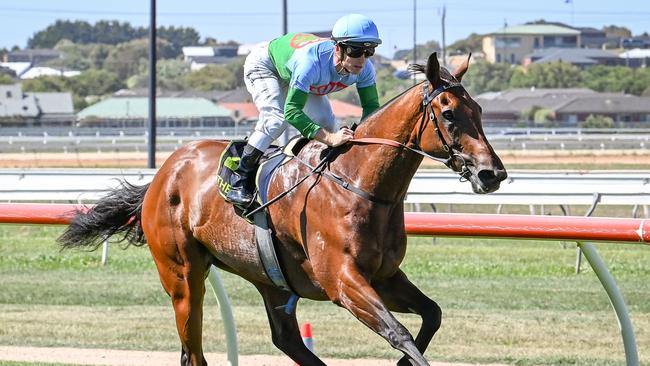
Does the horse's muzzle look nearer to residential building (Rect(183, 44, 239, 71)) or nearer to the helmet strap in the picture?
the helmet strap

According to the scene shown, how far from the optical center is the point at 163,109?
227 ft

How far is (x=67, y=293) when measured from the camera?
38.6 feet

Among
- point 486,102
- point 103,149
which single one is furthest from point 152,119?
point 486,102

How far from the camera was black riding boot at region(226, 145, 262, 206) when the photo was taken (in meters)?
6.34

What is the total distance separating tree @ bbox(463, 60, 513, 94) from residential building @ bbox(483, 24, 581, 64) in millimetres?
20574

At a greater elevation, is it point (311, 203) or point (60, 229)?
point (311, 203)

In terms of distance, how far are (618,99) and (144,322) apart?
1946 inches

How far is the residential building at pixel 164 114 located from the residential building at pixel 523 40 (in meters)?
41.6

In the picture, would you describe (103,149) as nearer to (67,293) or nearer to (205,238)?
(67,293)

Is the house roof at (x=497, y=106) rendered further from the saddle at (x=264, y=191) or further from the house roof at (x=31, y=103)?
the saddle at (x=264, y=191)

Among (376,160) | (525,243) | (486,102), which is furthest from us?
(486,102)

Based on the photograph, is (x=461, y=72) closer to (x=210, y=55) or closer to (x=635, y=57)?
(x=635, y=57)

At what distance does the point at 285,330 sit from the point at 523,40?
11028cm

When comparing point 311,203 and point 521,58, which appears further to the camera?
point 521,58
